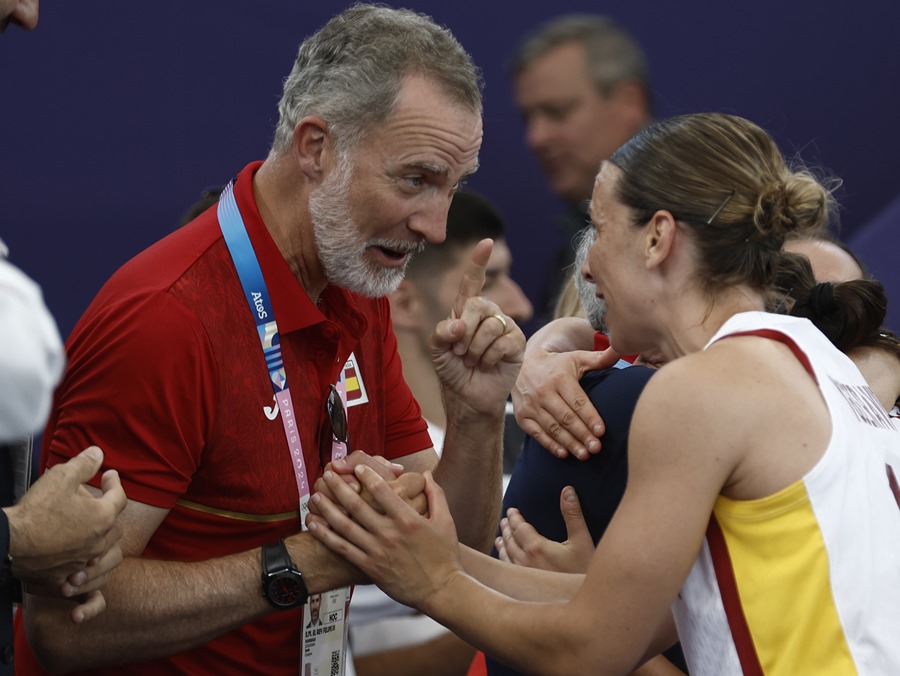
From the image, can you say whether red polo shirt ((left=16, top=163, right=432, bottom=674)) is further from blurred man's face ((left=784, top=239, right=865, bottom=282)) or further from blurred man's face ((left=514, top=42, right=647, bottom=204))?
blurred man's face ((left=514, top=42, right=647, bottom=204))

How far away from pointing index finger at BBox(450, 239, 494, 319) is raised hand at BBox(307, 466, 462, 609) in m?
0.45

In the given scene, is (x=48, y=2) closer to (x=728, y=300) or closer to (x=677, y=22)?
(x=677, y=22)

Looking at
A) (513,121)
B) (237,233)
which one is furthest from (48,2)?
(237,233)

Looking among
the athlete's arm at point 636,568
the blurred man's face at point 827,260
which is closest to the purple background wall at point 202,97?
the blurred man's face at point 827,260

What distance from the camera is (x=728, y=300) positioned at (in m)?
1.91

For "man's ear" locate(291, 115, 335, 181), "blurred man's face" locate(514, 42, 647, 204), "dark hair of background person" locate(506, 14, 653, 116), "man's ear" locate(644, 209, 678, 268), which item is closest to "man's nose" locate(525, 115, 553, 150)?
"blurred man's face" locate(514, 42, 647, 204)

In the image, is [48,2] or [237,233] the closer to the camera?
[237,233]

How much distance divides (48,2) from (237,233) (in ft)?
7.99

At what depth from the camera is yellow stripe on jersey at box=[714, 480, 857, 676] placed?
66.0 inches

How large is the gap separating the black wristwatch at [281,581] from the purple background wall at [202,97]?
8.40 ft

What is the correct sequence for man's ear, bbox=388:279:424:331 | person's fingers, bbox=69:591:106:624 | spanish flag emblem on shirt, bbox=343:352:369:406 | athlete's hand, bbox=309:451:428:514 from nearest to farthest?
1. person's fingers, bbox=69:591:106:624
2. athlete's hand, bbox=309:451:428:514
3. spanish flag emblem on shirt, bbox=343:352:369:406
4. man's ear, bbox=388:279:424:331

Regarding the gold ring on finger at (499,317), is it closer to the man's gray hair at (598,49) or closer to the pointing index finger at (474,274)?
the pointing index finger at (474,274)

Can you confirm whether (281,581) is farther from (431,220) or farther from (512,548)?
(431,220)

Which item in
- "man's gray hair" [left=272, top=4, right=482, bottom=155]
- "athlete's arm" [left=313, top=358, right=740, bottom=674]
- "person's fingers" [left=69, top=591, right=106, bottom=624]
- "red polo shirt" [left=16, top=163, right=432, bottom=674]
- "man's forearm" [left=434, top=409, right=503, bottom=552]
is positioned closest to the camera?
"athlete's arm" [left=313, top=358, right=740, bottom=674]
